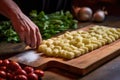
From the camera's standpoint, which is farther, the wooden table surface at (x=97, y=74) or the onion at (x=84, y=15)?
the onion at (x=84, y=15)

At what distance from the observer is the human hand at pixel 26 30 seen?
130 cm

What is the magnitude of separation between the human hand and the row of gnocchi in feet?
0.21

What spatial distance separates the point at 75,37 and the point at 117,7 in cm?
116

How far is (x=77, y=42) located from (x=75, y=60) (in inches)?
6.5

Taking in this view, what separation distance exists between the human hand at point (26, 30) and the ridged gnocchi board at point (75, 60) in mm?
61

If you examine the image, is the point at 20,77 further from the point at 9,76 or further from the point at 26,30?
the point at 26,30

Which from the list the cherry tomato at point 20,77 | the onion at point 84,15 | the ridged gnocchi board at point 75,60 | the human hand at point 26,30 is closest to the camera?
the cherry tomato at point 20,77

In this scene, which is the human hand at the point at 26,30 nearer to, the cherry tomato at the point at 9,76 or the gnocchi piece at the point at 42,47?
the gnocchi piece at the point at 42,47

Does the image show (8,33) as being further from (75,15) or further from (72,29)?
(75,15)

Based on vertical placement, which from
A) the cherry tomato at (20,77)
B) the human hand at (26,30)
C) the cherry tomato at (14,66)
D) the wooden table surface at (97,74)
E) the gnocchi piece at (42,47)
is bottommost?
the wooden table surface at (97,74)

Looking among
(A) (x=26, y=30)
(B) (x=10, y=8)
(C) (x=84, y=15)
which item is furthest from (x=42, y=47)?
(C) (x=84, y=15)

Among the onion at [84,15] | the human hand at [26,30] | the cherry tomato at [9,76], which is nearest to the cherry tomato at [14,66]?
the cherry tomato at [9,76]

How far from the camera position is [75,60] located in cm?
125

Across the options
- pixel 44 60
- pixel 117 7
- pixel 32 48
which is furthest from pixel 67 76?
pixel 117 7
